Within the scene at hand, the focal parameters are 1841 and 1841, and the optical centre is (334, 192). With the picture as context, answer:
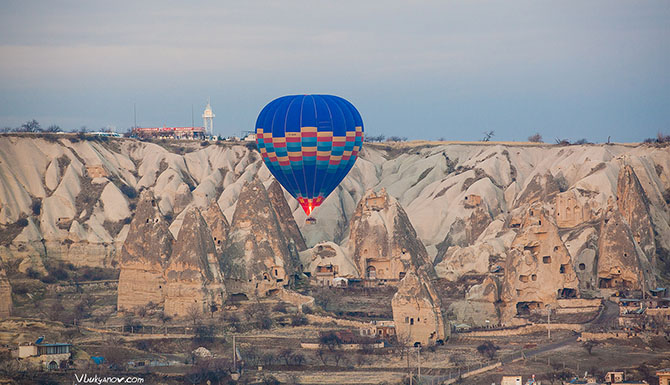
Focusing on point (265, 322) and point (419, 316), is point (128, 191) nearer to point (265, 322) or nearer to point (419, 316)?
point (265, 322)

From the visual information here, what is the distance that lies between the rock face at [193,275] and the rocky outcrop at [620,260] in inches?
683

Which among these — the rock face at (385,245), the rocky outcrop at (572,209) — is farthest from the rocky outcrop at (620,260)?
the rock face at (385,245)

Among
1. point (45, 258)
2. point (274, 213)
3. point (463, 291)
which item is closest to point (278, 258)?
point (274, 213)

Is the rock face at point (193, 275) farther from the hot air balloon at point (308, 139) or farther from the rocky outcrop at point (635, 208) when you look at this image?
the rocky outcrop at point (635, 208)

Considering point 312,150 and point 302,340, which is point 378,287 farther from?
point 302,340

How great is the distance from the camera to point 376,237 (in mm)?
90375

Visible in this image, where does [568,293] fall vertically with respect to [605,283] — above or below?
below

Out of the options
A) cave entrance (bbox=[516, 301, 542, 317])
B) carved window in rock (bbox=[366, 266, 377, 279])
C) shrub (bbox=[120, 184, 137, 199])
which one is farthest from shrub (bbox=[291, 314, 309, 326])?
shrub (bbox=[120, 184, 137, 199])

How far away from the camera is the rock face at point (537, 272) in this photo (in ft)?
259

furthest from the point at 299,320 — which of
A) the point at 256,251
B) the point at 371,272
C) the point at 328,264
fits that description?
the point at 371,272

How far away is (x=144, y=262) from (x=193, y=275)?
4.71 m

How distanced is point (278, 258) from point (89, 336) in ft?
41.3

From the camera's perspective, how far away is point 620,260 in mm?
83000

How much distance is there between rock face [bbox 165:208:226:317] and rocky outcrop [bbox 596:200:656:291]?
17.3 meters
